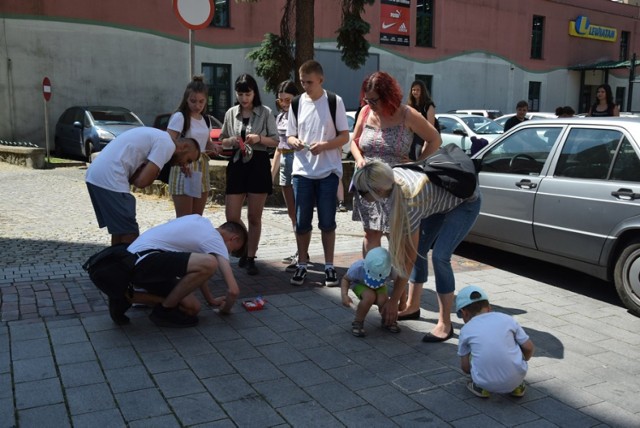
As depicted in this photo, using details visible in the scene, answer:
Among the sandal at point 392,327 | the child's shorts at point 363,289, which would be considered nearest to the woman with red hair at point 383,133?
the child's shorts at point 363,289

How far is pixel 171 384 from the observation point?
11.7 feet

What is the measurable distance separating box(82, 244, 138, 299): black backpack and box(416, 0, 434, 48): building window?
26728 mm

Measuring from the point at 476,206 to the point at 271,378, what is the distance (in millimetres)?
1809

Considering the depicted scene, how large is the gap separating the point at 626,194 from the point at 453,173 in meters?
1.95

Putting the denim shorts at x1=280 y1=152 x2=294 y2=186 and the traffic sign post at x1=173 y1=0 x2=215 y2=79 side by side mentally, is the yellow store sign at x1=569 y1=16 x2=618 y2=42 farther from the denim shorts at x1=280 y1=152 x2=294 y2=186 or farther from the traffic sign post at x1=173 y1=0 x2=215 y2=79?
the denim shorts at x1=280 y1=152 x2=294 y2=186

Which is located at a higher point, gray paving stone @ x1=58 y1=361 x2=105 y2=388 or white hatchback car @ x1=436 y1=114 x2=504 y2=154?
white hatchback car @ x1=436 y1=114 x2=504 y2=154

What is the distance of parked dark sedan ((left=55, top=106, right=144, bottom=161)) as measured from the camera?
15.3m

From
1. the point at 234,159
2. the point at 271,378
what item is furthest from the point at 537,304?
the point at 234,159

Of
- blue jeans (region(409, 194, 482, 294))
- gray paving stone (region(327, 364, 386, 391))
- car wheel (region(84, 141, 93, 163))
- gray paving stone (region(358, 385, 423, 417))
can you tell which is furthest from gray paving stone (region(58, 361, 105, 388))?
car wheel (region(84, 141, 93, 163))

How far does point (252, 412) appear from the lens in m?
3.28

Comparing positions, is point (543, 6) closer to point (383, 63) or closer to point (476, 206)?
point (383, 63)

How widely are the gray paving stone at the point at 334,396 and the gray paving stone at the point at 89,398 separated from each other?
3.70 ft

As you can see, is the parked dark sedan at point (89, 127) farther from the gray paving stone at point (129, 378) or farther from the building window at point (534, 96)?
the building window at point (534, 96)

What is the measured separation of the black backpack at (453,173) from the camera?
154 inches
